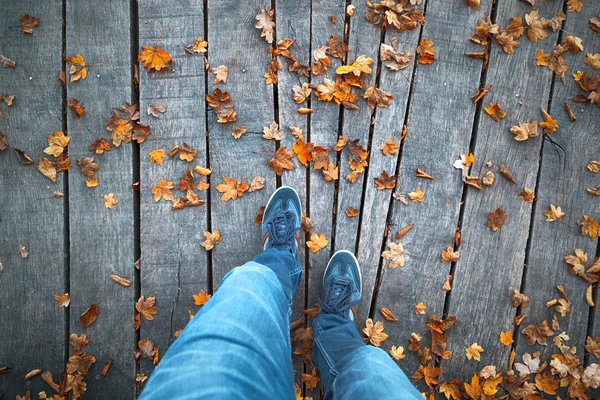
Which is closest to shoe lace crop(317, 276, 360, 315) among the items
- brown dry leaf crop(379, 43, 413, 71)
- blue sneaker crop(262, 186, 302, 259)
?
blue sneaker crop(262, 186, 302, 259)

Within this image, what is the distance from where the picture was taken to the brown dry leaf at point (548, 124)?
2043mm

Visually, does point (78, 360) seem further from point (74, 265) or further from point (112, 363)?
point (74, 265)

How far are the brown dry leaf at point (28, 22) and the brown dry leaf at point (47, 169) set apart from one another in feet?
2.27

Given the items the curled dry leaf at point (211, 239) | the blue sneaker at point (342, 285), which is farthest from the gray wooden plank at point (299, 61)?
the curled dry leaf at point (211, 239)

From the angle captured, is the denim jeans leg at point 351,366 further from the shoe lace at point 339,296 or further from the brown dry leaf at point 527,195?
the brown dry leaf at point 527,195

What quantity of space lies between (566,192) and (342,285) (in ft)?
4.34

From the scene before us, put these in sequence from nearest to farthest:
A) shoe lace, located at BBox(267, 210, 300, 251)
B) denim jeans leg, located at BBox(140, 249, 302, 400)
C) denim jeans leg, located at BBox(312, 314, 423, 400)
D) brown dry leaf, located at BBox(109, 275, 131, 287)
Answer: denim jeans leg, located at BBox(140, 249, 302, 400)
denim jeans leg, located at BBox(312, 314, 423, 400)
shoe lace, located at BBox(267, 210, 300, 251)
brown dry leaf, located at BBox(109, 275, 131, 287)

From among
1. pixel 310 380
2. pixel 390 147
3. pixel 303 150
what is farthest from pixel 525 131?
pixel 310 380

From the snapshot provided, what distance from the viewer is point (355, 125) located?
81.3 inches

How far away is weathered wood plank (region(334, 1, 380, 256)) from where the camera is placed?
2.06m

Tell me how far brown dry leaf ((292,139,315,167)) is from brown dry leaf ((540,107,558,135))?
4.10ft

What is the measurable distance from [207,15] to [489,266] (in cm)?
204

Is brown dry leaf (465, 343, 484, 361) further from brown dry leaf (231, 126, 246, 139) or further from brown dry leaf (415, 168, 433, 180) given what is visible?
brown dry leaf (231, 126, 246, 139)

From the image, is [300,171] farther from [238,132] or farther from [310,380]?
[310,380]
